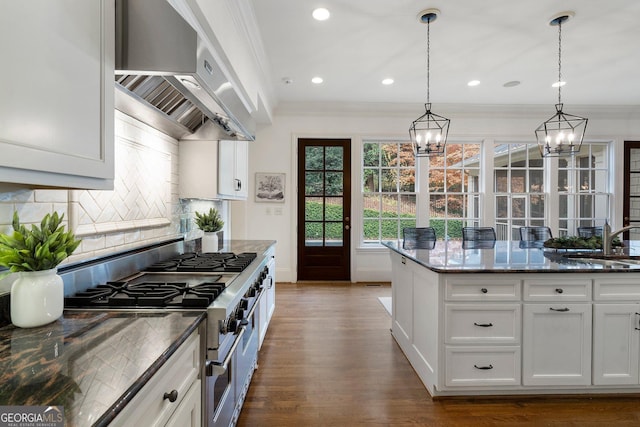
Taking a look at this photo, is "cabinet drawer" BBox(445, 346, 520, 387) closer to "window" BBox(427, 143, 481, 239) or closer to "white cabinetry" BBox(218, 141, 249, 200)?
"white cabinetry" BBox(218, 141, 249, 200)

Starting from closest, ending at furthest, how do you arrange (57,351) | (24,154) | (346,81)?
(24,154) → (57,351) → (346,81)

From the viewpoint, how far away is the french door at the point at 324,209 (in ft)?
17.5

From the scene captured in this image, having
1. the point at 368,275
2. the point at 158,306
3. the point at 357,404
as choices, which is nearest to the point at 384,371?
the point at 357,404

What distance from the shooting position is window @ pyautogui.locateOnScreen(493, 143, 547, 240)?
544cm

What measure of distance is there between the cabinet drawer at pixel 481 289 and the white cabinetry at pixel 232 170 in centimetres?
197

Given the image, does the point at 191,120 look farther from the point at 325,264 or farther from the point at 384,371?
the point at 325,264

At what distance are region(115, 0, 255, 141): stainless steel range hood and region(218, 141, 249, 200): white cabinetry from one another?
1131 millimetres

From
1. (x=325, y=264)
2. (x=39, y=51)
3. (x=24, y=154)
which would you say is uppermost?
A: (x=39, y=51)

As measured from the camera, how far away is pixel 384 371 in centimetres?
241

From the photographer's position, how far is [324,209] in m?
5.36

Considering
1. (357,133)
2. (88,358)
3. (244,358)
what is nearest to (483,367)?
(244,358)

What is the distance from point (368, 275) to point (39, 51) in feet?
16.4

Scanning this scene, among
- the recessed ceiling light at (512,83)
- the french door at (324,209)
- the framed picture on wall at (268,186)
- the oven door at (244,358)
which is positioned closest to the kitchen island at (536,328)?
the oven door at (244,358)

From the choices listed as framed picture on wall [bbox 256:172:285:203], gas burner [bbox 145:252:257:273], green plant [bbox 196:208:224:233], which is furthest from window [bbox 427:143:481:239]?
gas burner [bbox 145:252:257:273]
